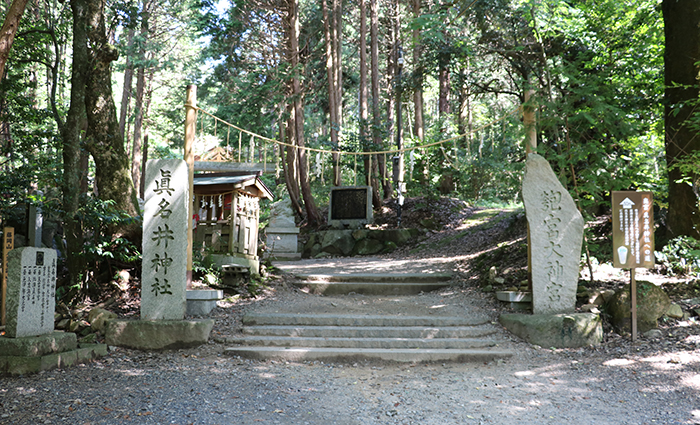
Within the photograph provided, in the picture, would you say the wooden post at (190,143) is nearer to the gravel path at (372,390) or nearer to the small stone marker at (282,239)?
the gravel path at (372,390)

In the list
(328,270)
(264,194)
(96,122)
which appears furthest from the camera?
(328,270)

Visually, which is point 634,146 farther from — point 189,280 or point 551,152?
point 189,280

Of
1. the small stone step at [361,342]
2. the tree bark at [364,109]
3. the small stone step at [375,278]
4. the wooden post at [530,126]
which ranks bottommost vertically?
the small stone step at [361,342]

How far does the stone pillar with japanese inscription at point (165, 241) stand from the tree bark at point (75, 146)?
1.15 metres

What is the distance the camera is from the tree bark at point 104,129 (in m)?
7.11

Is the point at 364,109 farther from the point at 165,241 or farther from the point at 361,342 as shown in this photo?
the point at 361,342

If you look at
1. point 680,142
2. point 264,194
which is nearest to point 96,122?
point 264,194

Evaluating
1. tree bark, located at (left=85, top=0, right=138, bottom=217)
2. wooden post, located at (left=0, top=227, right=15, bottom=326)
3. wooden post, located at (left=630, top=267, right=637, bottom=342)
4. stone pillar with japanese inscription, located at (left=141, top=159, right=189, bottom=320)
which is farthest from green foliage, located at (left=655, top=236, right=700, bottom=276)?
wooden post, located at (left=0, top=227, right=15, bottom=326)

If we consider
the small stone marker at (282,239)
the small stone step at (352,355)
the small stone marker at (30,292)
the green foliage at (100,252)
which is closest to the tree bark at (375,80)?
the small stone marker at (282,239)

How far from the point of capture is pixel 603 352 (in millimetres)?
5668

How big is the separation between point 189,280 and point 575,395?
5.30 meters

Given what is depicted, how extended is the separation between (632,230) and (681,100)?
2674 millimetres

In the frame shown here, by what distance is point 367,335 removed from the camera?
6188 millimetres

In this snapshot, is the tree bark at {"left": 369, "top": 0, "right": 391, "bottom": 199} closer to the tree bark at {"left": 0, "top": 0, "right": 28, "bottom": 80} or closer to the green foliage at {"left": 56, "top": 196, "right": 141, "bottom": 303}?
the green foliage at {"left": 56, "top": 196, "right": 141, "bottom": 303}
